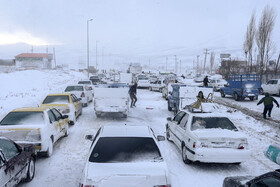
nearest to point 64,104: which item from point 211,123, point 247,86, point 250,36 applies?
point 211,123

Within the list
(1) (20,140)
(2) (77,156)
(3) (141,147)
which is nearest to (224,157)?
(3) (141,147)

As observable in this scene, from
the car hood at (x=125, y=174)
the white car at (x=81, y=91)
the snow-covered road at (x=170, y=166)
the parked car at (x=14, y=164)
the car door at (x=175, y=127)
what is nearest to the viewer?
the car hood at (x=125, y=174)

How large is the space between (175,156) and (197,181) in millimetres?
1901

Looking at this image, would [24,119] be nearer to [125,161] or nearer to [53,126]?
[53,126]

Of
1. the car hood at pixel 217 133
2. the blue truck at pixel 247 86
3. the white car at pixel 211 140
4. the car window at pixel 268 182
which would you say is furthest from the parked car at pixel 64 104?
the blue truck at pixel 247 86

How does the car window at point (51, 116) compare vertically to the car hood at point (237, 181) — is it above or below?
above

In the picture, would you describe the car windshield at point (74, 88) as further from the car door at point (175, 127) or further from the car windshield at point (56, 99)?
the car door at point (175, 127)

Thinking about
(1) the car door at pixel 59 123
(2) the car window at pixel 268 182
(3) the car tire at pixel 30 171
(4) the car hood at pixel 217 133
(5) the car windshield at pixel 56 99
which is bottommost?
(3) the car tire at pixel 30 171

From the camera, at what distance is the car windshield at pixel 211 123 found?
24.7 ft

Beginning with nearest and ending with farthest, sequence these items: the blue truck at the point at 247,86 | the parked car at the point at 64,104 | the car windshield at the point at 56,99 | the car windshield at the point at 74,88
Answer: the parked car at the point at 64,104 < the car windshield at the point at 56,99 < the car windshield at the point at 74,88 < the blue truck at the point at 247,86

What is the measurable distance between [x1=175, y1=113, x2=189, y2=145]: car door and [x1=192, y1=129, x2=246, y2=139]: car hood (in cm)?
60

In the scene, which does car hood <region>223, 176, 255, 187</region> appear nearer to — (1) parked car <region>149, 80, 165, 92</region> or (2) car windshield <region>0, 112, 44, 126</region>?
(2) car windshield <region>0, 112, 44, 126</region>

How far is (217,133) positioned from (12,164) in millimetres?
5129

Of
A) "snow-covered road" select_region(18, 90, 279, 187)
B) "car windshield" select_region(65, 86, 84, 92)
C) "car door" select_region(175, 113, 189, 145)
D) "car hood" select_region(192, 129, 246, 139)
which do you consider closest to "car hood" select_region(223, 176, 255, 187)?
"snow-covered road" select_region(18, 90, 279, 187)
